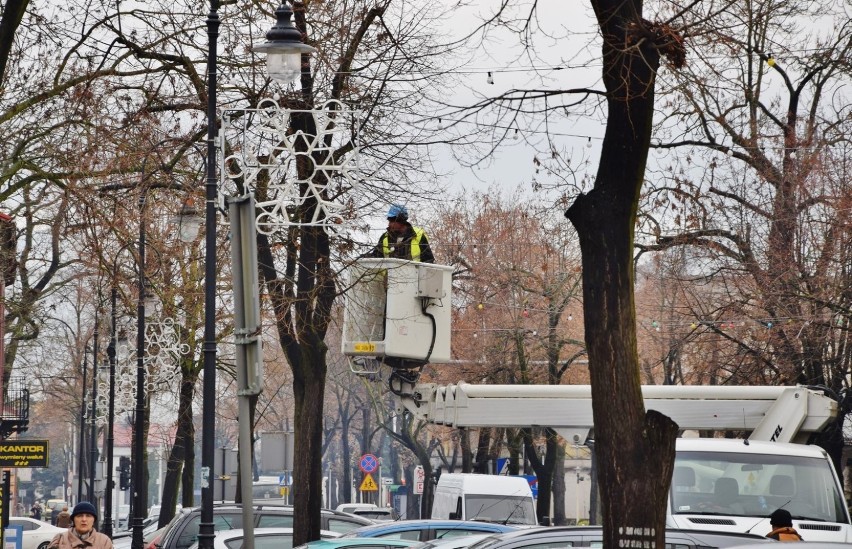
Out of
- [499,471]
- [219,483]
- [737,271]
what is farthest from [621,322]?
[499,471]

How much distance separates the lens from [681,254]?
27.7 metres

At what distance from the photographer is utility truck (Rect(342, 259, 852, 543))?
15.7m

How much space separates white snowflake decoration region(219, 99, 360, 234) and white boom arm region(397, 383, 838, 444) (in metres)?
2.72

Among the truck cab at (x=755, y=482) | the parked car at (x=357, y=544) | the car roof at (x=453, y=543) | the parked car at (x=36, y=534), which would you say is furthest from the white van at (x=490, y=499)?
the car roof at (x=453, y=543)

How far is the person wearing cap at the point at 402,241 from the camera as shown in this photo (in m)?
18.9

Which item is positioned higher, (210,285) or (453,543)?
(210,285)

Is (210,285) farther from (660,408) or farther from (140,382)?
(140,382)

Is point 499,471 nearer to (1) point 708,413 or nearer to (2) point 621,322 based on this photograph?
(1) point 708,413

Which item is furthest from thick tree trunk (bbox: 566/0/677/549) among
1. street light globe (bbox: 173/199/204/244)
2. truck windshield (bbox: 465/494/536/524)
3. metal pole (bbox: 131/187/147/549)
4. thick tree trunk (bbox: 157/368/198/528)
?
thick tree trunk (bbox: 157/368/198/528)

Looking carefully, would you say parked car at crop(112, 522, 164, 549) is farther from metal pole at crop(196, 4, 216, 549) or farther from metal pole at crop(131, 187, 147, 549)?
metal pole at crop(196, 4, 216, 549)

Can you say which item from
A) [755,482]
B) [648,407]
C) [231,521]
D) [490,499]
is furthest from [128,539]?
[755,482]

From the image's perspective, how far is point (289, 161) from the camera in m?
15.2

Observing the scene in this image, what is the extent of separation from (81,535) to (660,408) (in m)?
7.27

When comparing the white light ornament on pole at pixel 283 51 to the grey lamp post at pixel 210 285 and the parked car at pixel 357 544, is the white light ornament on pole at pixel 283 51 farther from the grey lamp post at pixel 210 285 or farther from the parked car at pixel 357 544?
the parked car at pixel 357 544
